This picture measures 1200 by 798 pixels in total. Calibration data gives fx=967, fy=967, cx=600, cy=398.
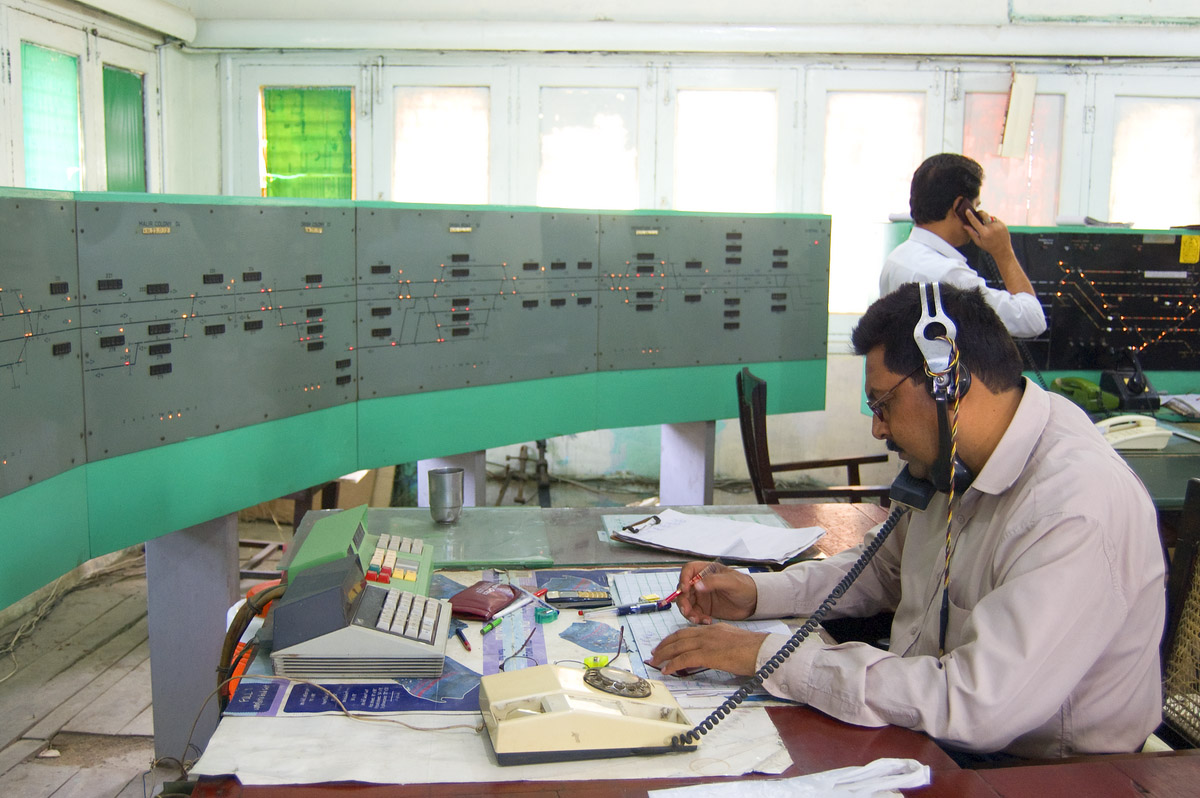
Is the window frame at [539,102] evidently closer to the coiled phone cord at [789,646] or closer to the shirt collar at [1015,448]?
the coiled phone cord at [789,646]

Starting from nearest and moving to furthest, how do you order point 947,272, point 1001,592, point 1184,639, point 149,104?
point 1001,592
point 1184,639
point 947,272
point 149,104

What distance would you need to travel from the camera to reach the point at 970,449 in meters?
1.29

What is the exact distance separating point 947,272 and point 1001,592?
1949mm

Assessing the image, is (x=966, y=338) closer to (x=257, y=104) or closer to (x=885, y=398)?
(x=885, y=398)

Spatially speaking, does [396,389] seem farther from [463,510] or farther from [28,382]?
[28,382]

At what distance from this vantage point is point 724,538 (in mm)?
1862

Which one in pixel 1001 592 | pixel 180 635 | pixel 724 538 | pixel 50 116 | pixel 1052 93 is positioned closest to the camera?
pixel 1001 592

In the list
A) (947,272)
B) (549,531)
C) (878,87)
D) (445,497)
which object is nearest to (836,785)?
(549,531)

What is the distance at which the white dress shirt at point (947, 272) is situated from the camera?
2939 mm

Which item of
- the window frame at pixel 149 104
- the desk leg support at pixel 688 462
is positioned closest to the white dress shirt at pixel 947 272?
the desk leg support at pixel 688 462

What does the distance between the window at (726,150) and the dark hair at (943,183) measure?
2.19 meters

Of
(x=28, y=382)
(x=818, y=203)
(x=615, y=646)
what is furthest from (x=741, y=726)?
(x=818, y=203)

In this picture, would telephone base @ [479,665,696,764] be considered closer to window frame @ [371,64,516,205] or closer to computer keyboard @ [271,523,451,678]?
computer keyboard @ [271,523,451,678]

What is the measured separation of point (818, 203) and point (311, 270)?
3233 millimetres
